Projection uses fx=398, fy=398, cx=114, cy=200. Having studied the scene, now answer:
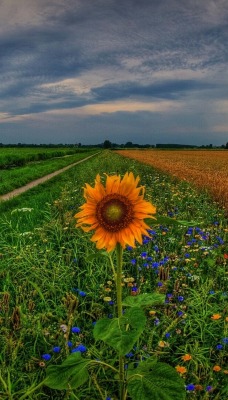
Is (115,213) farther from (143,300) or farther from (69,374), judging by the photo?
(69,374)

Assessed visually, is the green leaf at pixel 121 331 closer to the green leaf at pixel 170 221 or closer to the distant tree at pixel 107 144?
the green leaf at pixel 170 221

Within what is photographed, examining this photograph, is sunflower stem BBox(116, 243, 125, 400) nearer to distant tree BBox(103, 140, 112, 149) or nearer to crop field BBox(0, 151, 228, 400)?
crop field BBox(0, 151, 228, 400)

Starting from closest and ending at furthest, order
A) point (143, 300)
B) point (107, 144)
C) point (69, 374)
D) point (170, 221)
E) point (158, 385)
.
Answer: point (170, 221) → point (158, 385) → point (69, 374) → point (143, 300) → point (107, 144)

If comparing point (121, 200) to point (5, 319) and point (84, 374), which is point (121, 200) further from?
point (5, 319)

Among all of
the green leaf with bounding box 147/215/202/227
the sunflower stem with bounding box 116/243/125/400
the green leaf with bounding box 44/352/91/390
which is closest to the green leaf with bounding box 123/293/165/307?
the sunflower stem with bounding box 116/243/125/400

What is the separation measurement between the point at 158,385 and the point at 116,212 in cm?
73

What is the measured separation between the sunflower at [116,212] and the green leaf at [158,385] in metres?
0.57

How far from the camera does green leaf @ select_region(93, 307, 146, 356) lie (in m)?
1.48

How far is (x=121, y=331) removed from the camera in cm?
154

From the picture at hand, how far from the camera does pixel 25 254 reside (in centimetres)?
418

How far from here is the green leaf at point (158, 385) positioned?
1.56 m

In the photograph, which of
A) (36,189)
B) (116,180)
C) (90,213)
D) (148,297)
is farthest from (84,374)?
(36,189)

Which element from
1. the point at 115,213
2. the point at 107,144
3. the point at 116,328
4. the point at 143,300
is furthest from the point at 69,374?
the point at 107,144

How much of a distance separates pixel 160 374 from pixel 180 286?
214 centimetres
